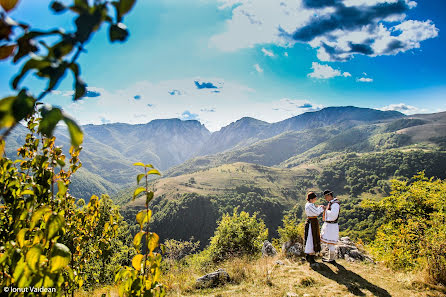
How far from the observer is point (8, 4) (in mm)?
705

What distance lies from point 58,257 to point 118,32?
1042 millimetres

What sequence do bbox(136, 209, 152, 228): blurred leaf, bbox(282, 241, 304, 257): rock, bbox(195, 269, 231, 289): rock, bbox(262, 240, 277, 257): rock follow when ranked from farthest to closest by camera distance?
1. bbox(262, 240, 277, 257): rock
2. bbox(282, 241, 304, 257): rock
3. bbox(195, 269, 231, 289): rock
4. bbox(136, 209, 152, 228): blurred leaf

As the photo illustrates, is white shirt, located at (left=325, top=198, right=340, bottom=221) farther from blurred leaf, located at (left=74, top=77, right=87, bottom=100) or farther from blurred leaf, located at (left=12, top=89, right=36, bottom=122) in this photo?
blurred leaf, located at (left=12, top=89, right=36, bottom=122)

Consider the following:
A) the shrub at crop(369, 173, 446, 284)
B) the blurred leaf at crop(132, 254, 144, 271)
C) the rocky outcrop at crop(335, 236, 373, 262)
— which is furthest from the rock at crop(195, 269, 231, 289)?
the blurred leaf at crop(132, 254, 144, 271)

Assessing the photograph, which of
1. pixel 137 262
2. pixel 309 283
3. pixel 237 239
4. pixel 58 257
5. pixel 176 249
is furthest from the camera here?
pixel 176 249

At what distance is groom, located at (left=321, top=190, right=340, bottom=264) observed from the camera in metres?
8.61

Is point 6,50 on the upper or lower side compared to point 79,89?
upper

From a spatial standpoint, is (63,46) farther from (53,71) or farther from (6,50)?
(6,50)

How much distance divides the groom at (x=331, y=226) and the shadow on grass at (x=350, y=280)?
47cm

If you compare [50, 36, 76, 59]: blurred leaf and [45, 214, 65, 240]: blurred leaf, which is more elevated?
[50, 36, 76, 59]: blurred leaf

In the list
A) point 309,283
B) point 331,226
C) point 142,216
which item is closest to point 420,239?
point 331,226

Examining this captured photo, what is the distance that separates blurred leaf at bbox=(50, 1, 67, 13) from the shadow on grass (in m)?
7.98

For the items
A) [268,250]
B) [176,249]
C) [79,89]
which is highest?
[79,89]

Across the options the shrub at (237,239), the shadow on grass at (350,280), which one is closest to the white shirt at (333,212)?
the shadow on grass at (350,280)
